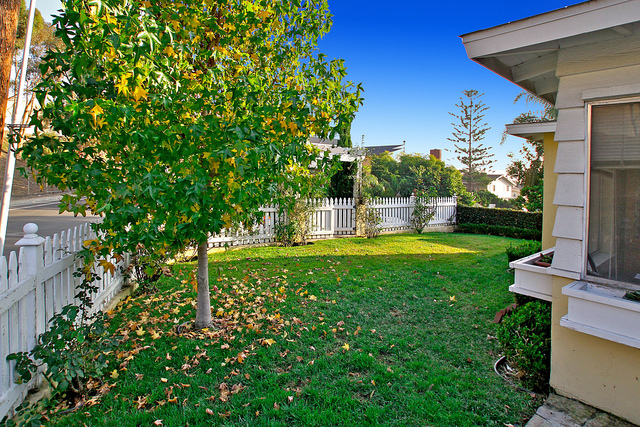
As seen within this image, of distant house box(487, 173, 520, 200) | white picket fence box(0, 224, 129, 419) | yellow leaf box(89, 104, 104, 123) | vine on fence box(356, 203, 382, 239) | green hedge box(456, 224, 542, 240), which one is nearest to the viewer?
yellow leaf box(89, 104, 104, 123)

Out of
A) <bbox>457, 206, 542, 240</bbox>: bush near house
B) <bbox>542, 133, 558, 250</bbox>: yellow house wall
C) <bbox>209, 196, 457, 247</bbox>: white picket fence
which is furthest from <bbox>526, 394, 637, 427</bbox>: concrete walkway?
<bbox>457, 206, 542, 240</bbox>: bush near house

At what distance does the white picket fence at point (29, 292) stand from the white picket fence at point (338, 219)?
4721mm

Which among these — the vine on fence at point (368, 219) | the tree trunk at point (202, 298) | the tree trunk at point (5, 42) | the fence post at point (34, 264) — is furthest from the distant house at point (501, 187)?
the fence post at point (34, 264)

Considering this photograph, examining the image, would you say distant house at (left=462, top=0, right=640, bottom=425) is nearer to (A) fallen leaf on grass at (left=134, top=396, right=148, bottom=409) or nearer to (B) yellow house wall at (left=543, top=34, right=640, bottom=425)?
(B) yellow house wall at (left=543, top=34, right=640, bottom=425)

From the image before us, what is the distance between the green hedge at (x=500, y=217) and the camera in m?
12.9

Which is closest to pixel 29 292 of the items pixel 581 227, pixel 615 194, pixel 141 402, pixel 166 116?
pixel 141 402

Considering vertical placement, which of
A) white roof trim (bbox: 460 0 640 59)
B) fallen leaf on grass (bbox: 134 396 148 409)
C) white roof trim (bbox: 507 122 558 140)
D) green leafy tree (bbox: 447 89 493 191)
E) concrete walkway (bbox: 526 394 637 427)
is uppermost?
green leafy tree (bbox: 447 89 493 191)

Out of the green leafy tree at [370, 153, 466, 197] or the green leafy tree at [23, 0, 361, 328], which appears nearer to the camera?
the green leafy tree at [23, 0, 361, 328]

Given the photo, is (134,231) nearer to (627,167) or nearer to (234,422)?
(234,422)

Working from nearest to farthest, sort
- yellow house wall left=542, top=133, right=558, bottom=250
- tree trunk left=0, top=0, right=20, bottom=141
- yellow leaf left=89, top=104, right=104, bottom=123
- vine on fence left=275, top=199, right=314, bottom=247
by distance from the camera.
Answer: yellow leaf left=89, top=104, right=104, bottom=123
tree trunk left=0, top=0, right=20, bottom=141
yellow house wall left=542, top=133, right=558, bottom=250
vine on fence left=275, top=199, right=314, bottom=247

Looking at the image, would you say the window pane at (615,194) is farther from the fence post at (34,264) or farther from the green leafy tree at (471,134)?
the green leafy tree at (471,134)

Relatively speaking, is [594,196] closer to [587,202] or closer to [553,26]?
[587,202]

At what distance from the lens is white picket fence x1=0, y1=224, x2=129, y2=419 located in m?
2.34

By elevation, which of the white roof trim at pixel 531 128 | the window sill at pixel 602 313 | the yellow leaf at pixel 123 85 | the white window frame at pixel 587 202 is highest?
the white roof trim at pixel 531 128
